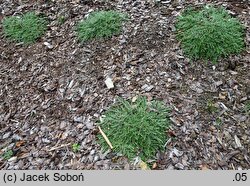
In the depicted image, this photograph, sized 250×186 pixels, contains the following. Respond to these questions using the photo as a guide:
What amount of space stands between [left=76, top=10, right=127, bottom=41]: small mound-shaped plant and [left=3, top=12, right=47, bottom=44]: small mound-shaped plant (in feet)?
2.24

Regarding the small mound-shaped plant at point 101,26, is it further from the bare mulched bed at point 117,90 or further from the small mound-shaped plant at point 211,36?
the small mound-shaped plant at point 211,36

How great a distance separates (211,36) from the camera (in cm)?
402

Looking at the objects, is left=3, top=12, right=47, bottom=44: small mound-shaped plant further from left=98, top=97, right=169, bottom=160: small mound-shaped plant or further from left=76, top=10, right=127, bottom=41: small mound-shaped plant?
left=98, top=97, right=169, bottom=160: small mound-shaped plant

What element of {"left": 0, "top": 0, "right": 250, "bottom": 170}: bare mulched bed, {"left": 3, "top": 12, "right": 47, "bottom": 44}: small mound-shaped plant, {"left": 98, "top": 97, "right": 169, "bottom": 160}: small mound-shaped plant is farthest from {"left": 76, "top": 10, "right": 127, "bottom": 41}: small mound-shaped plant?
{"left": 98, "top": 97, "right": 169, "bottom": 160}: small mound-shaped plant

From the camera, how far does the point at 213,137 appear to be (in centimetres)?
339

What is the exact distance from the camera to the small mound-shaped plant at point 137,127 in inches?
128

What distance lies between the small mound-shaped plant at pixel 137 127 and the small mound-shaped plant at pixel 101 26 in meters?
1.18

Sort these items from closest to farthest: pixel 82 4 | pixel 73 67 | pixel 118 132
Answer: pixel 118 132, pixel 73 67, pixel 82 4

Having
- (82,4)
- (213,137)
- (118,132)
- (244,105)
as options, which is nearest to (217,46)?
(244,105)

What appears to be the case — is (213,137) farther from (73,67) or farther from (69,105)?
(73,67)

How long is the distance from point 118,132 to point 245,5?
258cm

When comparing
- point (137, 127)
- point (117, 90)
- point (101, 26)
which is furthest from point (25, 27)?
point (137, 127)

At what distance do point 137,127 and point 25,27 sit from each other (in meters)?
2.48

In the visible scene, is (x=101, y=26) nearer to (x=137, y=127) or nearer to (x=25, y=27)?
(x=25, y=27)
